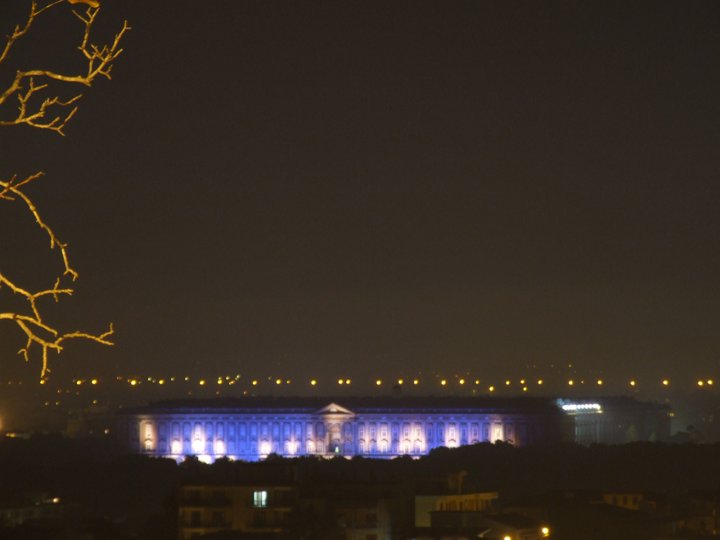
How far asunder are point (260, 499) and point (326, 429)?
104045 mm

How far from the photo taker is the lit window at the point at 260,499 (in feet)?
175

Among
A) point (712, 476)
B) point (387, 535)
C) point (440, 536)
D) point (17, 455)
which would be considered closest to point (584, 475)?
point (712, 476)

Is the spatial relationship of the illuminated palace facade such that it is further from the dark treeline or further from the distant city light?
the dark treeline

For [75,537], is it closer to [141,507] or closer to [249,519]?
[249,519]

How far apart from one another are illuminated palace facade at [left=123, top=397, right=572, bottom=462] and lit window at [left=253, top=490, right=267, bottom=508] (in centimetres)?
10252

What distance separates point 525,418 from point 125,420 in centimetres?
3211

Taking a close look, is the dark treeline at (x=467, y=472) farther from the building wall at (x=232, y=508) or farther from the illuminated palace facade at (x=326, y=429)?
the illuminated palace facade at (x=326, y=429)

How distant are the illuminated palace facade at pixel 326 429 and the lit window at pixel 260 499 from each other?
103 metres

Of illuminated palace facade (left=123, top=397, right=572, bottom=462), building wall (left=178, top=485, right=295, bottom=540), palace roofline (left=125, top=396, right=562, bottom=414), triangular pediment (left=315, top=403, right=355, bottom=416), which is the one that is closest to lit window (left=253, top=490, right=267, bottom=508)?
building wall (left=178, top=485, right=295, bottom=540)

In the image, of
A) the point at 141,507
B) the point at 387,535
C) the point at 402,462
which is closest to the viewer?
the point at 387,535

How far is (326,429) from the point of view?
157 m

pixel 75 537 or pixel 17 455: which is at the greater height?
pixel 17 455

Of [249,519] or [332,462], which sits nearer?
[249,519]

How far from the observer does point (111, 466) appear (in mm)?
105375
